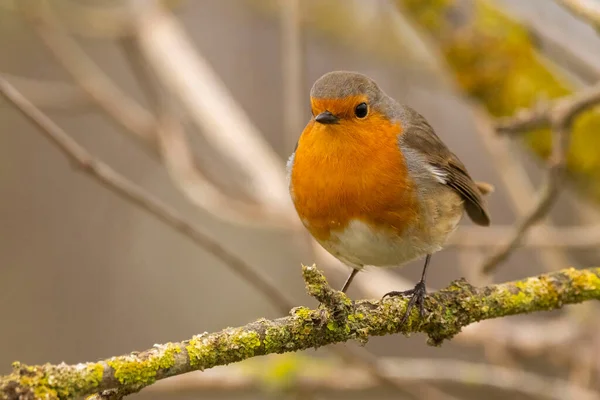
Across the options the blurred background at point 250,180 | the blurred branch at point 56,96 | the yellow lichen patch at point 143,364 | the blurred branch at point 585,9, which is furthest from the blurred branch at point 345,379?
the blurred branch at point 56,96

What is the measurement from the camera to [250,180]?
5.13 m

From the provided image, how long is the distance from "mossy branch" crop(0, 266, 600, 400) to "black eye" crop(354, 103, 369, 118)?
89cm

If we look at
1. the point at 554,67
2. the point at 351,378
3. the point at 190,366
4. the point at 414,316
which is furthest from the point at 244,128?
the point at 190,366

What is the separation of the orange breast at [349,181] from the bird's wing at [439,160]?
21 centimetres

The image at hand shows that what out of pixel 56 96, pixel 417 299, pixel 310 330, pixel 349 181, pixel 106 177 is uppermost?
pixel 56 96

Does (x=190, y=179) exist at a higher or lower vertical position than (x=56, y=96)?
lower

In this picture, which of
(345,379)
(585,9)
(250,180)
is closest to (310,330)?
(345,379)

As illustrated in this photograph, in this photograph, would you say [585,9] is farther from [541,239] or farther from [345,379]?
[345,379]

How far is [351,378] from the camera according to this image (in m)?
3.97

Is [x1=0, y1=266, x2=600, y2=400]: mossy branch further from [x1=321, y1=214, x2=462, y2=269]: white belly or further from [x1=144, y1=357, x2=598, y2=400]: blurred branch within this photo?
[x1=144, y1=357, x2=598, y2=400]: blurred branch

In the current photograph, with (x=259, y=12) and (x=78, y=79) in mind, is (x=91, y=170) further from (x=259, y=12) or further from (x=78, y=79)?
(x=259, y=12)

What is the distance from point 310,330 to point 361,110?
1.39 metres

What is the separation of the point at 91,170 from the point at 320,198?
37.3 inches

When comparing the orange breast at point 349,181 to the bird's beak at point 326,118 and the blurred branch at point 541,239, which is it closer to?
the bird's beak at point 326,118
